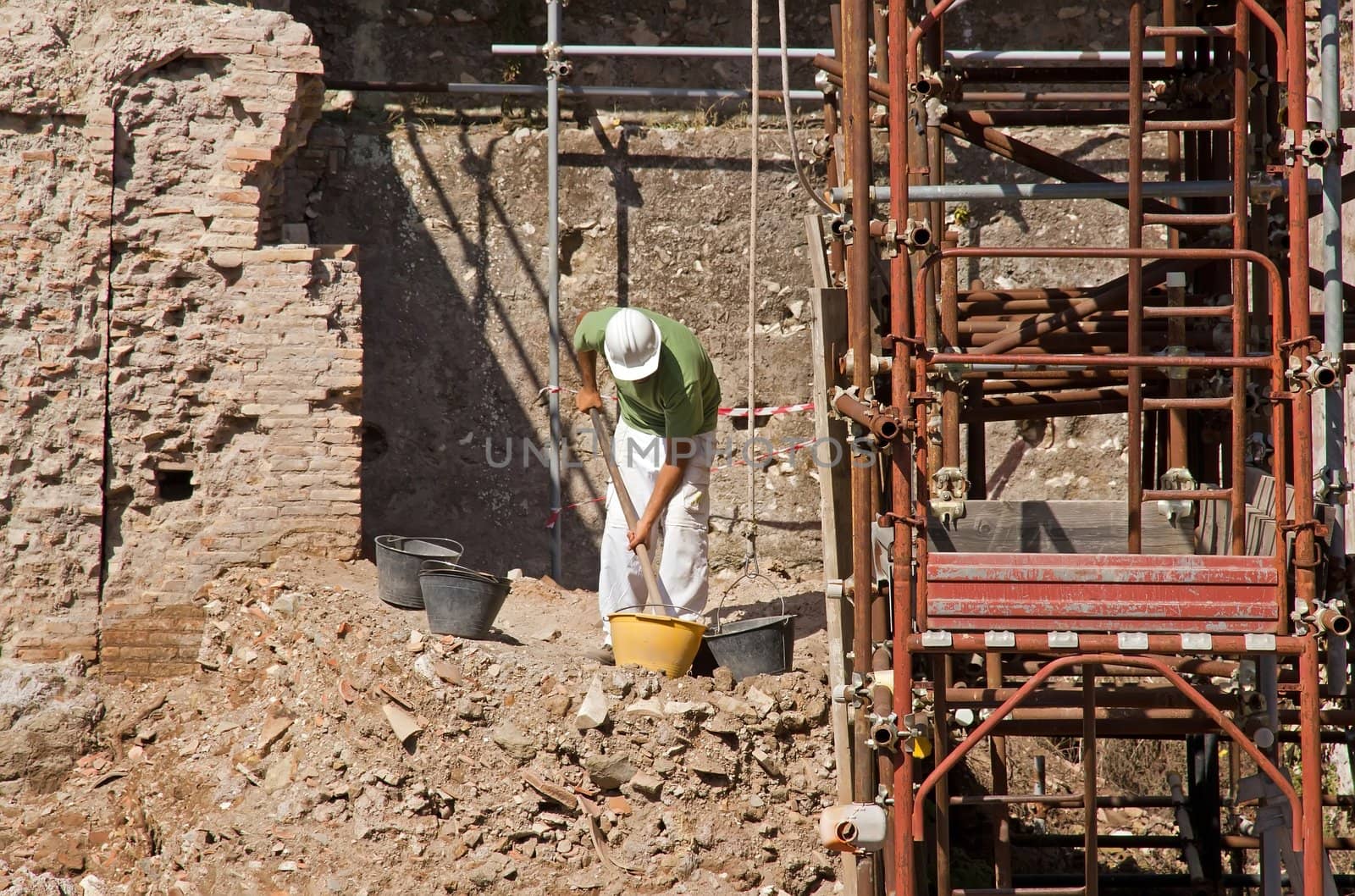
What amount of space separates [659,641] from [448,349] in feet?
10.0

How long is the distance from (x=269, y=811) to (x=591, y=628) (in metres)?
1.84

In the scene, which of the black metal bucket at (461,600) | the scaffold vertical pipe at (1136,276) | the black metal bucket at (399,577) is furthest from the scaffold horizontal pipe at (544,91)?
the scaffold vertical pipe at (1136,276)

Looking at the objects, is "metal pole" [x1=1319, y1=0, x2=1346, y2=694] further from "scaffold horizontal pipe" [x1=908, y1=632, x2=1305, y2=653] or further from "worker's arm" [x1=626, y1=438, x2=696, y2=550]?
"worker's arm" [x1=626, y1=438, x2=696, y2=550]

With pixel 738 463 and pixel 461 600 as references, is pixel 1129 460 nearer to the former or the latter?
pixel 461 600

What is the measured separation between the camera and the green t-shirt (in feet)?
21.6

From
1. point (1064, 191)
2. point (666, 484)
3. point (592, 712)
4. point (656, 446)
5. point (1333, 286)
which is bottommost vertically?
point (592, 712)

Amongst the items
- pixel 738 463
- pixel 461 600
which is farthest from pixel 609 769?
pixel 738 463

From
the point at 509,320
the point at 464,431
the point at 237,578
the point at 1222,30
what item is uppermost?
the point at 1222,30

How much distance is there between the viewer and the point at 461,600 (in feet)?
20.1

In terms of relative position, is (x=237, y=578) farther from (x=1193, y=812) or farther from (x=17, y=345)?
(x=1193, y=812)

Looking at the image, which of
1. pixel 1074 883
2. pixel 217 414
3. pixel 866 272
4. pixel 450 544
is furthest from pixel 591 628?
pixel 866 272

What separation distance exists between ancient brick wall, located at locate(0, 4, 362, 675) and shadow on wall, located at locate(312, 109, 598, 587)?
1249mm

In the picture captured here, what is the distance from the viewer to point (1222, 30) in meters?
4.90

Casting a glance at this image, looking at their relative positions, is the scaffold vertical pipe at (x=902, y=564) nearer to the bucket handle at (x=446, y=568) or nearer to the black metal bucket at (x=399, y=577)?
the bucket handle at (x=446, y=568)
